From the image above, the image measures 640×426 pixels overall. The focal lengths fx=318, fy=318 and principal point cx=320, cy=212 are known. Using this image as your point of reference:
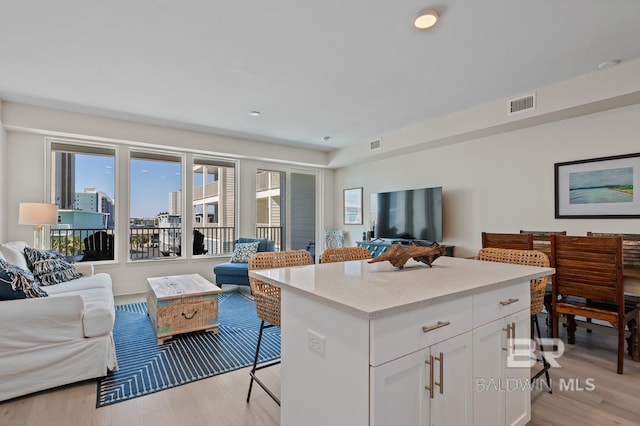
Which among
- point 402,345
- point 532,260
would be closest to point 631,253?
point 532,260

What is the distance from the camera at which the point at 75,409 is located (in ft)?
6.61

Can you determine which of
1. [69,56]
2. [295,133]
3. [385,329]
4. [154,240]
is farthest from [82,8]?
[154,240]

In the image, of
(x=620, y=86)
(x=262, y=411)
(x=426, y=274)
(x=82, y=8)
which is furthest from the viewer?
(x=620, y=86)

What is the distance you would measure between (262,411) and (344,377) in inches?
44.8

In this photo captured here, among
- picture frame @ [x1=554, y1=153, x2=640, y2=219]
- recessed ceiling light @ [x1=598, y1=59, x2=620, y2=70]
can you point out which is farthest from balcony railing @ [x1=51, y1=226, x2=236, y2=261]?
recessed ceiling light @ [x1=598, y1=59, x2=620, y2=70]

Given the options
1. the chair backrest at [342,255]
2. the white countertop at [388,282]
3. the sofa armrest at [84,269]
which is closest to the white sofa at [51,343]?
the white countertop at [388,282]

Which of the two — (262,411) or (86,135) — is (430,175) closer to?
(262,411)

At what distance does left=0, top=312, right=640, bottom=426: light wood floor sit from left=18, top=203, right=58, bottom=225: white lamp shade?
237cm

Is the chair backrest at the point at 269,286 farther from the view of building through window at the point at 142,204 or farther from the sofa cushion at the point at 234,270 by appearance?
the view of building through window at the point at 142,204

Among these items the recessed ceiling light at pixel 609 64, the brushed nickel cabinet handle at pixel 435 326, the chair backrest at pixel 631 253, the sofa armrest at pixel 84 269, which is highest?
the recessed ceiling light at pixel 609 64

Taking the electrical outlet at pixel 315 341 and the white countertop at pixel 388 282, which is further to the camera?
the electrical outlet at pixel 315 341

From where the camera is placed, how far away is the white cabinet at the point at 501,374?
1.49 meters

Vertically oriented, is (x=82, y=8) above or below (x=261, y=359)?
above

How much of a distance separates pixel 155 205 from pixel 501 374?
5294mm
